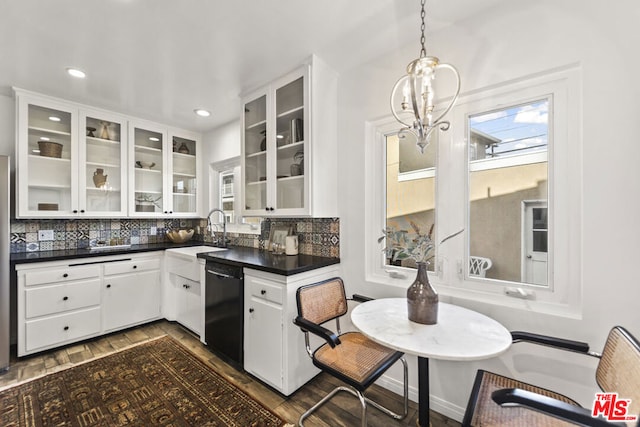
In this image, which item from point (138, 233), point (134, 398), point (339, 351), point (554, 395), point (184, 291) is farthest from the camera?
point (138, 233)

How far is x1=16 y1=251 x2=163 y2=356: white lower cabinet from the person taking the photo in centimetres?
238

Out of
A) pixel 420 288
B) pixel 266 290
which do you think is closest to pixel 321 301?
pixel 266 290

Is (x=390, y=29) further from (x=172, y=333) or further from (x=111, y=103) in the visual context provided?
(x=172, y=333)

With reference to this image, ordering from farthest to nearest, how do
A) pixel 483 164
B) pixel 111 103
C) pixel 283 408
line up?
pixel 111 103, pixel 283 408, pixel 483 164

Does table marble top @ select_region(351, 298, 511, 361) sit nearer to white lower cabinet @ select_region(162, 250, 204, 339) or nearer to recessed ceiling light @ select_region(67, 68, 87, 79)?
white lower cabinet @ select_region(162, 250, 204, 339)

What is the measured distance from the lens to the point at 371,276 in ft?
6.88

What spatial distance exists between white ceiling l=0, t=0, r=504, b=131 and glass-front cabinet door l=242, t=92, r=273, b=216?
0.21 m

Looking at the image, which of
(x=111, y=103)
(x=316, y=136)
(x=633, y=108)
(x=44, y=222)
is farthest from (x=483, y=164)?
(x=44, y=222)

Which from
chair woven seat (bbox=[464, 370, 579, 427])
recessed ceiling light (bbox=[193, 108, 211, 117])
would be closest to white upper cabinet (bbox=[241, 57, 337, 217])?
recessed ceiling light (bbox=[193, 108, 211, 117])

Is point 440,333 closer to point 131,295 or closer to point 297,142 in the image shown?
point 297,142

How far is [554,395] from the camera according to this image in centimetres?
118

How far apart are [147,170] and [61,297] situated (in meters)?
1.62

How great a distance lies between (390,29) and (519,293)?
5.84 ft

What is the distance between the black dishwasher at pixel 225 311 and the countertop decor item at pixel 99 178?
175cm
